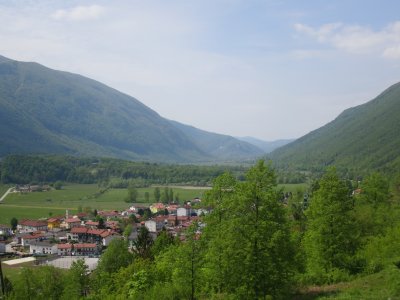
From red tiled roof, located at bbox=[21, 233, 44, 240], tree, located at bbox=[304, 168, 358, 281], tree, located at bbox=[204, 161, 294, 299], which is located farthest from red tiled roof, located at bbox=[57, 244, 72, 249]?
tree, located at bbox=[204, 161, 294, 299]

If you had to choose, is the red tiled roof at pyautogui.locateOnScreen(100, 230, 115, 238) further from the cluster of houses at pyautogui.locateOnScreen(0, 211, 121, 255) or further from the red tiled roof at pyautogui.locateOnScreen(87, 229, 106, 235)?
the red tiled roof at pyautogui.locateOnScreen(87, 229, 106, 235)

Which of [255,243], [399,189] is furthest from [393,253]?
[399,189]

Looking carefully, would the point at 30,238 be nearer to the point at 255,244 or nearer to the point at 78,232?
the point at 78,232

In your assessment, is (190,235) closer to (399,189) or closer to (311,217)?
(311,217)

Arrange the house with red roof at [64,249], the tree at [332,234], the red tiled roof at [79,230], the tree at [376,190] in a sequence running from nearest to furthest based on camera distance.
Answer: the tree at [332,234] → the tree at [376,190] → the house with red roof at [64,249] → the red tiled roof at [79,230]

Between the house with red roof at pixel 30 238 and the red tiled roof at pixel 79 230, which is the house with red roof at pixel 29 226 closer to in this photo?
the house with red roof at pixel 30 238

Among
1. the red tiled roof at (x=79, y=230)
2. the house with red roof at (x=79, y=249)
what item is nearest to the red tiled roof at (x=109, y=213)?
the red tiled roof at (x=79, y=230)

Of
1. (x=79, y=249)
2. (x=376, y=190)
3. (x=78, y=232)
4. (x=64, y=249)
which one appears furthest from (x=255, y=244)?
(x=78, y=232)
